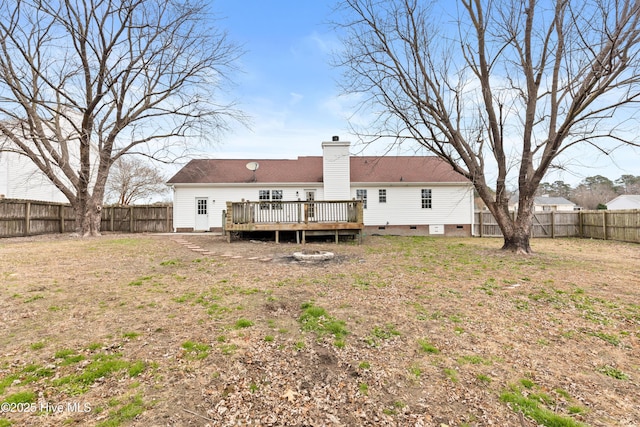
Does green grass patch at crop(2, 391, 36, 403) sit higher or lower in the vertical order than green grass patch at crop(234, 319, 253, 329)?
lower

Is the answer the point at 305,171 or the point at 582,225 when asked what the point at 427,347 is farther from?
the point at 582,225

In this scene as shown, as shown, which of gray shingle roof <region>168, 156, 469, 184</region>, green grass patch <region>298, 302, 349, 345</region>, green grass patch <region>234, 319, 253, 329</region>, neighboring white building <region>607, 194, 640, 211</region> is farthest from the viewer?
neighboring white building <region>607, 194, 640, 211</region>

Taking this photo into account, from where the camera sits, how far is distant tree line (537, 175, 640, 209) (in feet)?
169

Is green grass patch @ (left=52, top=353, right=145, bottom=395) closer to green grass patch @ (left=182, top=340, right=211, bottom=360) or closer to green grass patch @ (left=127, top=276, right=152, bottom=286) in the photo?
green grass patch @ (left=182, top=340, right=211, bottom=360)

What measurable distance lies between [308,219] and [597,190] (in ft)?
220

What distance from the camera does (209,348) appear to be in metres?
3.25

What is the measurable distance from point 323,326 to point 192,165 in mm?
17384

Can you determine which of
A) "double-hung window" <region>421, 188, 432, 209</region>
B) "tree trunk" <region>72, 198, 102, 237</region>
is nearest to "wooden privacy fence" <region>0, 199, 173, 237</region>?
"tree trunk" <region>72, 198, 102, 237</region>

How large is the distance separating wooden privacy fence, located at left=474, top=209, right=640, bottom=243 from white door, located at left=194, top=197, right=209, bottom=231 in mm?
16025

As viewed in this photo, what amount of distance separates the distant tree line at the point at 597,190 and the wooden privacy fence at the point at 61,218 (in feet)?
196

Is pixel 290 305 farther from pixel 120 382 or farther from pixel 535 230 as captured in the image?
pixel 535 230

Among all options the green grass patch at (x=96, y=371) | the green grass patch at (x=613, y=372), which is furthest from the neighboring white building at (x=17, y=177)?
the green grass patch at (x=613, y=372)

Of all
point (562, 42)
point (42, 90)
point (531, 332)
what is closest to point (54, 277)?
point (531, 332)

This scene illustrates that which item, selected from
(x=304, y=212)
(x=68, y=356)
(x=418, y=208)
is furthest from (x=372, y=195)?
(x=68, y=356)
